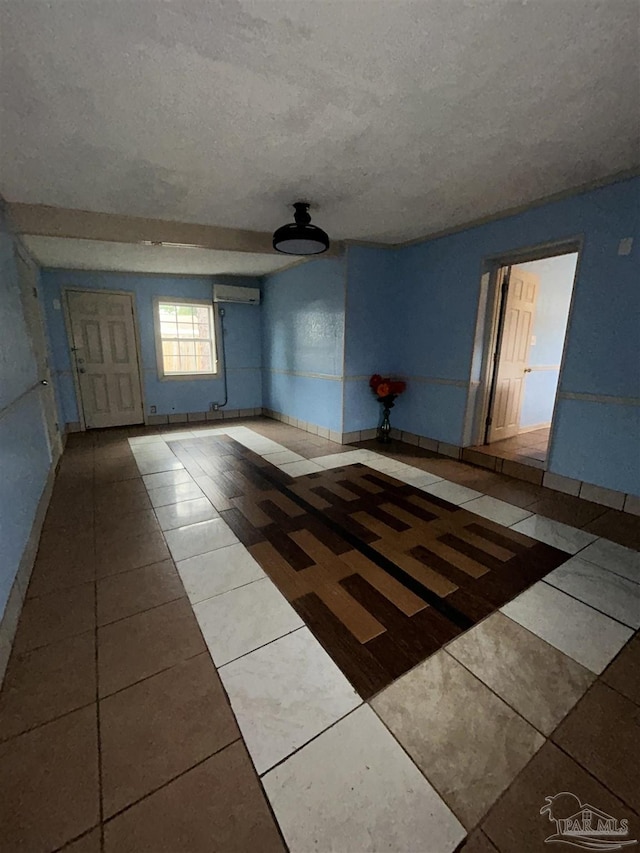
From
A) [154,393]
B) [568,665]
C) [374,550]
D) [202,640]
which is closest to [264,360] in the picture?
[154,393]

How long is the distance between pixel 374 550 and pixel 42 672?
170 centimetres

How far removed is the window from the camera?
561 centimetres

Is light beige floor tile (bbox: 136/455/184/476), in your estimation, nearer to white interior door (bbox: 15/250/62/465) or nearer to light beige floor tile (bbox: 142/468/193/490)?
light beige floor tile (bbox: 142/468/193/490)

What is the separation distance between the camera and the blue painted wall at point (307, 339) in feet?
14.4

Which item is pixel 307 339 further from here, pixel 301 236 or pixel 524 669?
pixel 524 669

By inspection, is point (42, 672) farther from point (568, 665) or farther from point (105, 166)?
point (105, 166)

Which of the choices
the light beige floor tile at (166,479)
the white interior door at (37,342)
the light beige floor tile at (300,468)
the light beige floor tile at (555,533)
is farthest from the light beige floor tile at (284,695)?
the white interior door at (37,342)

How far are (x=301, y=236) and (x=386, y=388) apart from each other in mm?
2109

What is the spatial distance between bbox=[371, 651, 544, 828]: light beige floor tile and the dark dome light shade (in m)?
2.95

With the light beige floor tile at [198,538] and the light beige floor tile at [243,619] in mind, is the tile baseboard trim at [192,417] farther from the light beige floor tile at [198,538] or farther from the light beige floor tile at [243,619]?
the light beige floor tile at [243,619]

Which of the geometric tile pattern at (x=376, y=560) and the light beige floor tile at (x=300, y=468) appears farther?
the light beige floor tile at (x=300, y=468)

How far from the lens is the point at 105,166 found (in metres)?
2.26

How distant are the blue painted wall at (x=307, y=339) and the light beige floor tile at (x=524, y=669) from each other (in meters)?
3.19

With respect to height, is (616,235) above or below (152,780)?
above
